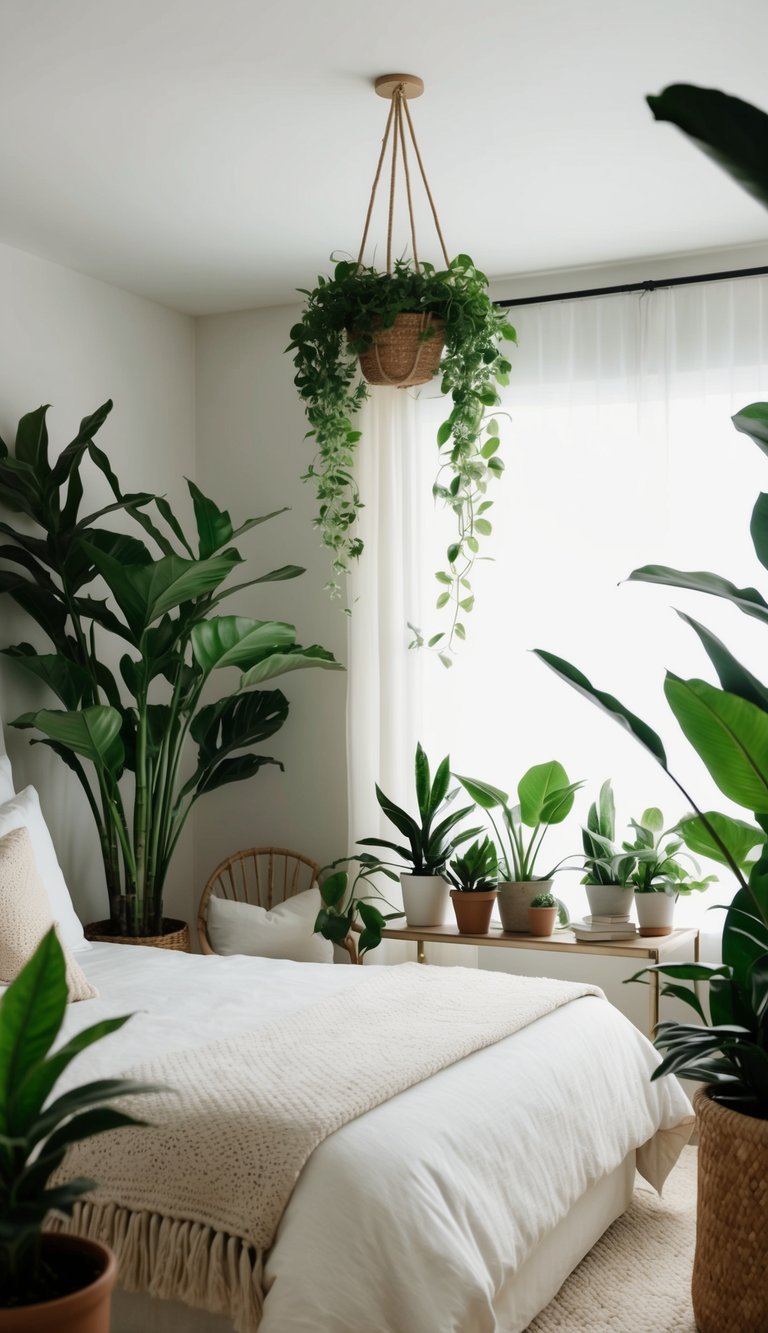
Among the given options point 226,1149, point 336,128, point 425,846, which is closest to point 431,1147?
point 226,1149

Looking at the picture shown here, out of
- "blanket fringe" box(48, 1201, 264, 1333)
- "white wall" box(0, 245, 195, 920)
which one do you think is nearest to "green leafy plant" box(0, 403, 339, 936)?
"white wall" box(0, 245, 195, 920)

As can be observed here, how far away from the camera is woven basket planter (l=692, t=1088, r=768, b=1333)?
227 cm

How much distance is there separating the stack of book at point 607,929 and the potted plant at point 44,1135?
2.72 metres

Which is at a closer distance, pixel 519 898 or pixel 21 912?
pixel 21 912

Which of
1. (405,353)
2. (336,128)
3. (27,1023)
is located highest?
(336,128)

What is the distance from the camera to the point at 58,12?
2.67 meters

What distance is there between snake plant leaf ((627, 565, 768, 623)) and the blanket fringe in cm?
122

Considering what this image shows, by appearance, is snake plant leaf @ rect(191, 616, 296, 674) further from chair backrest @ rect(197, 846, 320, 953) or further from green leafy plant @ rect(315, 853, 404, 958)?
chair backrest @ rect(197, 846, 320, 953)

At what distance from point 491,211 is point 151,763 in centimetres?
207

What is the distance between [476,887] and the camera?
4.02m

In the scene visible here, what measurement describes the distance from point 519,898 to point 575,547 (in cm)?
125

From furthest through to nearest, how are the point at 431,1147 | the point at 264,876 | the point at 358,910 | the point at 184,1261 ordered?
the point at 264,876 → the point at 358,910 → the point at 431,1147 → the point at 184,1261

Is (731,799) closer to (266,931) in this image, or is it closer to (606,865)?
(606,865)

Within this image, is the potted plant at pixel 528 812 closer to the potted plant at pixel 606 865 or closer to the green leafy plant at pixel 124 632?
the potted plant at pixel 606 865
